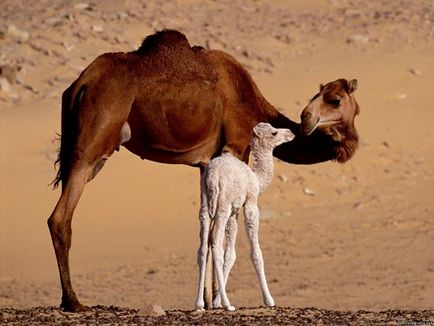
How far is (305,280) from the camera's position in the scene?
72.8ft

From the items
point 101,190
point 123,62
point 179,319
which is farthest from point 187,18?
point 179,319

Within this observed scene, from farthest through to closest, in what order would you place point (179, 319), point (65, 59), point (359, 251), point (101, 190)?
1. point (65, 59)
2. point (101, 190)
3. point (359, 251)
4. point (179, 319)

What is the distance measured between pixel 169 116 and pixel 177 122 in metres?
0.10

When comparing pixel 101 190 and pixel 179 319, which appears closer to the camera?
pixel 179 319

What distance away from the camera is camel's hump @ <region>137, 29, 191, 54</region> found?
Answer: 15730 millimetres

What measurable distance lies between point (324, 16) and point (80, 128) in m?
18.5

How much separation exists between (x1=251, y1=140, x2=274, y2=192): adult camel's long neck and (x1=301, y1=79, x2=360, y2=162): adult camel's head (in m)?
0.98

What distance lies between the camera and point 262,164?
14.6 m

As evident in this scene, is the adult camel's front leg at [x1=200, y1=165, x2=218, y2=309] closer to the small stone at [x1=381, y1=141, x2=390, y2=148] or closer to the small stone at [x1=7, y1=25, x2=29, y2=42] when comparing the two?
the small stone at [x1=381, y1=141, x2=390, y2=148]

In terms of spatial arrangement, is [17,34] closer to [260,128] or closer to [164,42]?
[164,42]

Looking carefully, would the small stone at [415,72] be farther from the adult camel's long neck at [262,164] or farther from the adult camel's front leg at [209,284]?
the adult camel's long neck at [262,164]

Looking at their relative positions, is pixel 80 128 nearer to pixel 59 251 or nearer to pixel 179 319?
pixel 59 251

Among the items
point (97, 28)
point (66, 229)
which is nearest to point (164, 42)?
point (66, 229)

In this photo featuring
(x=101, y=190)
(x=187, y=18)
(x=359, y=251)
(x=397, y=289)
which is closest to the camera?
(x=397, y=289)
